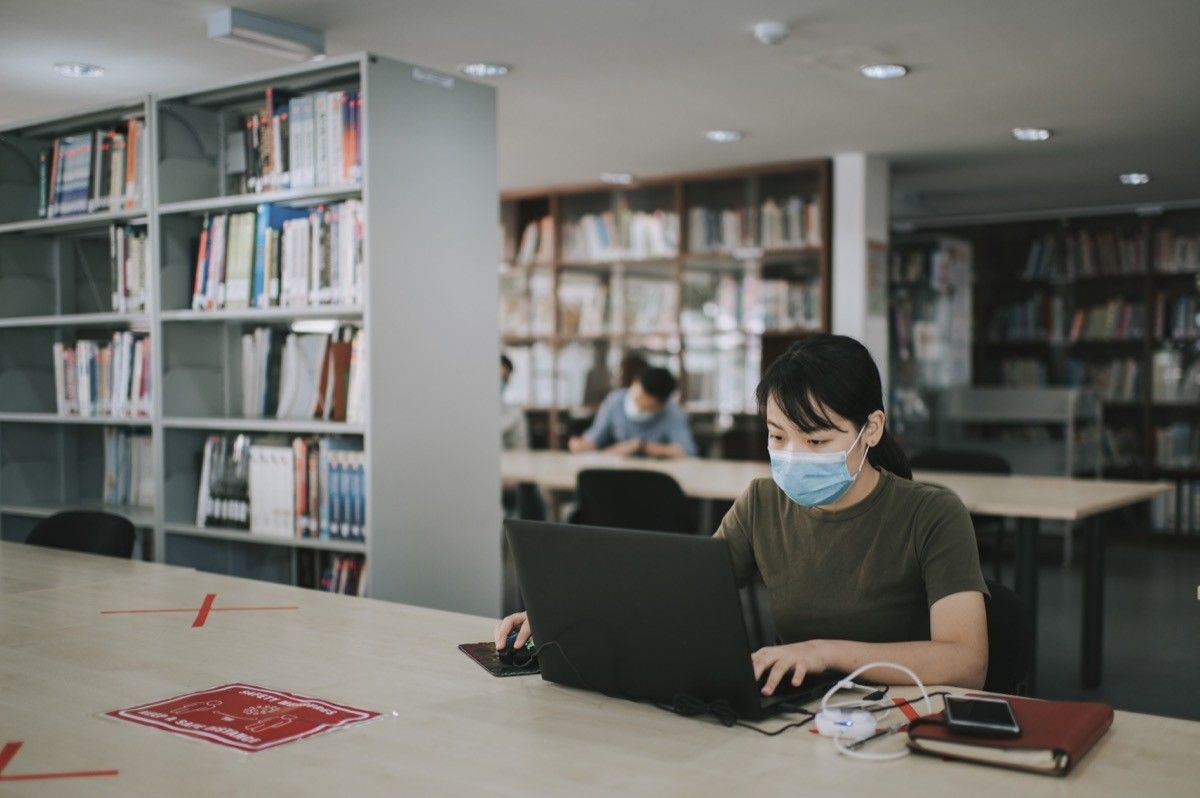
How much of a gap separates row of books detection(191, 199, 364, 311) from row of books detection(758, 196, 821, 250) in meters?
3.83

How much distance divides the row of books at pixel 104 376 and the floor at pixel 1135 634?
149 inches

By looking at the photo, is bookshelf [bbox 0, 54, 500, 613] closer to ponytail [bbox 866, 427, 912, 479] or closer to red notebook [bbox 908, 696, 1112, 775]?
ponytail [bbox 866, 427, 912, 479]

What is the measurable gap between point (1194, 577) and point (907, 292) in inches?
104

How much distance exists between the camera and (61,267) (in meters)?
5.10

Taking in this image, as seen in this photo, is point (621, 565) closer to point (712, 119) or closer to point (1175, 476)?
point (712, 119)

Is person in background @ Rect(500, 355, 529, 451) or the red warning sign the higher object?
person in background @ Rect(500, 355, 529, 451)

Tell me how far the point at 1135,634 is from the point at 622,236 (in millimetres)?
4114

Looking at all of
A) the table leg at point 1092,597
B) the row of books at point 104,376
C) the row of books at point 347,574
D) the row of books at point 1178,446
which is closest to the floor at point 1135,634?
the table leg at point 1092,597

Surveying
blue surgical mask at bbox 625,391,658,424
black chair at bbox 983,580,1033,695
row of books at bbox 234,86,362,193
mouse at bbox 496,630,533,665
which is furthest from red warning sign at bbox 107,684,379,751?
blue surgical mask at bbox 625,391,658,424

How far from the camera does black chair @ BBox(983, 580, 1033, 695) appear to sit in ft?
6.95

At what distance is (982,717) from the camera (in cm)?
158

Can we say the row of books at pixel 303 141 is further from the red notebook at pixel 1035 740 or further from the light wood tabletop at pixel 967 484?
the red notebook at pixel 1035 740

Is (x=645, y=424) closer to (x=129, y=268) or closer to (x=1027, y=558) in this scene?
(x=1027, y=558)

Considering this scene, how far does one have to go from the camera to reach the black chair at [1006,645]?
6.95 feet
